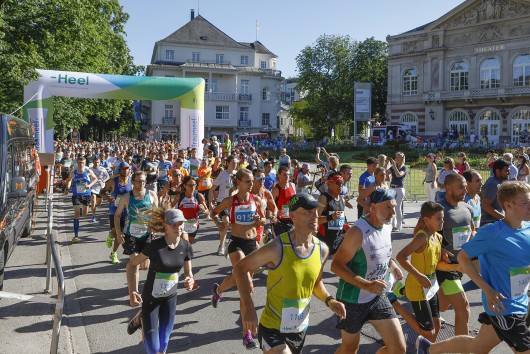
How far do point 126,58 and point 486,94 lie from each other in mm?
33020

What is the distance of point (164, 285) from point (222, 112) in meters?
66.5

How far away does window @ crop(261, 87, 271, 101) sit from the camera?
73.0 metres

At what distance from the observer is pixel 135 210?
25.4 feet

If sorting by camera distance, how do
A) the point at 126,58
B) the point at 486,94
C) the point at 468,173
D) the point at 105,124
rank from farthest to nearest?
the point at 105,124
the point at 486,94
the point at 126,58
the point at 468,173

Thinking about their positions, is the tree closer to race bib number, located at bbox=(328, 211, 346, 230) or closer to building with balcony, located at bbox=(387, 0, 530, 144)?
building with balcony, located at bbox=(387, 0, 530, 144)

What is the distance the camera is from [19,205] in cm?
965

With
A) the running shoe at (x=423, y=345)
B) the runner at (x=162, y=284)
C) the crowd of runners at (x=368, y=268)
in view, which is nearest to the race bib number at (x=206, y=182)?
the crowd of runners at (x=368, y=268)

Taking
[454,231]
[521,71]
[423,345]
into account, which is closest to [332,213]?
[454,231]

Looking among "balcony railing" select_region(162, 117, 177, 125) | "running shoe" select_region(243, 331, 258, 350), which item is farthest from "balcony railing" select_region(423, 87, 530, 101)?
"running shoe" select_region(243, 331, 258, 350)

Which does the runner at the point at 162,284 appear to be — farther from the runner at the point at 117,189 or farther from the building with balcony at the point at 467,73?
the building with balcony at the point at 467,73

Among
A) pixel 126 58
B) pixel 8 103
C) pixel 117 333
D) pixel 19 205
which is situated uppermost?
pixel 126 58

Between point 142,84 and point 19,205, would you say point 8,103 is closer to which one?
point 142,84

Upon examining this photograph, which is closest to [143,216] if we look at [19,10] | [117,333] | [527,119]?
[117,333]

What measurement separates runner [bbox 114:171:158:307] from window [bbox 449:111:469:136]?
49861 mm
